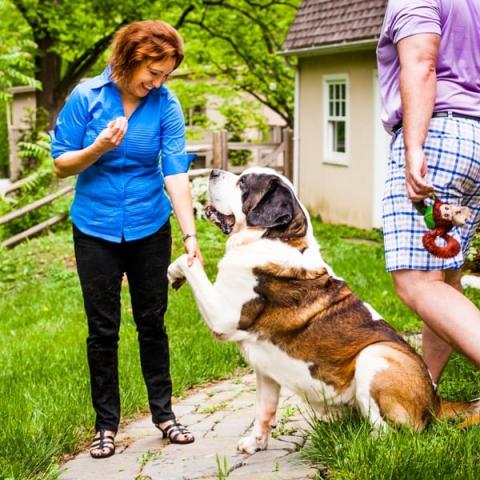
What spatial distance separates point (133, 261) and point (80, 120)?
80 cm

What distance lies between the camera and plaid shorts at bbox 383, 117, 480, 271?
4.00 meters

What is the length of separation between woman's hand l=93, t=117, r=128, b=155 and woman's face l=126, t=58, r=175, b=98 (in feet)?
0.84

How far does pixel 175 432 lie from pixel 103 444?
399 millimetres

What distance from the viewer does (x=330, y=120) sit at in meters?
19.3

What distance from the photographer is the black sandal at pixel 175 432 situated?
16.3 feet

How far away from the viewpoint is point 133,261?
4.91 meters

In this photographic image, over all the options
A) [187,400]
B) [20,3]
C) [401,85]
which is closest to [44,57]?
[20,3]

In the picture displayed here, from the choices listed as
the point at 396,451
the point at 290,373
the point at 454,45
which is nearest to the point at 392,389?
the point at 396,451

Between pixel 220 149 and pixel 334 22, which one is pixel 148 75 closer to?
pixel 334 22

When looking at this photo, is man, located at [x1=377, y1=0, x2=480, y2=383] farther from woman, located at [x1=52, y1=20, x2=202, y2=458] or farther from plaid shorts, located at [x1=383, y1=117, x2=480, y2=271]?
woman, located at [x1=52, y1=20, x2=202, y2=458]

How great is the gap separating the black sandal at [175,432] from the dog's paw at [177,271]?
31.9 inches

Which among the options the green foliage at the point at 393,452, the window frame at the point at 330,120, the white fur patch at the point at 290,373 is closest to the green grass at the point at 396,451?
the green foliage at the point at 393,452

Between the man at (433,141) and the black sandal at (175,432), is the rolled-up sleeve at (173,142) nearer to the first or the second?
the man at (433,141)

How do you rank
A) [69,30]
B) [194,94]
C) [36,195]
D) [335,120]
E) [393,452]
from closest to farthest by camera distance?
[393,452], [36,195], [335,120], [69,30], [194,94]
